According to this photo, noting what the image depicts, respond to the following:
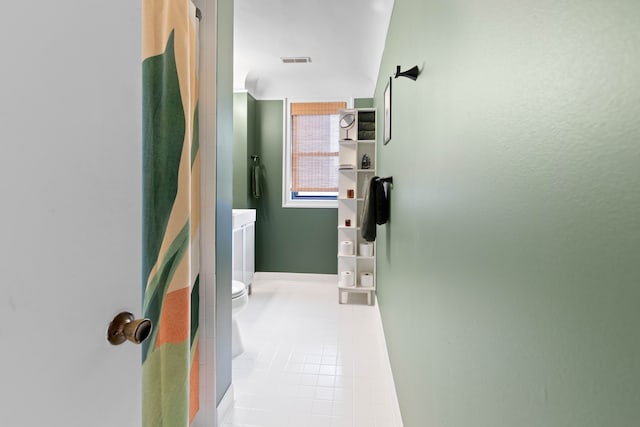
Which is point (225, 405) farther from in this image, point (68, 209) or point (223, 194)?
point (68, 209)

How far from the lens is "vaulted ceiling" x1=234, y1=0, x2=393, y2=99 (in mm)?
2582

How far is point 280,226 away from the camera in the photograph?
14.0 ft

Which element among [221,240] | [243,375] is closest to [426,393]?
[221,240]

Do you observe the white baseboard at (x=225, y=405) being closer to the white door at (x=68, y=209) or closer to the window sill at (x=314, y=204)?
the white door at (x=68, y=209)

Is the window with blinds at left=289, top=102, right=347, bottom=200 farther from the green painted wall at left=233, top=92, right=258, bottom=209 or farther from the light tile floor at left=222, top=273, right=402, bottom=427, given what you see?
the light tile floor at left=222, top=273, right=402, bottom=427

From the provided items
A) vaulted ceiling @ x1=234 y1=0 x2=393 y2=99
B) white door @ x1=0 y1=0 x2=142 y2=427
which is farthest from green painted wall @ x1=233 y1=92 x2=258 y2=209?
white door @ x1=0 y1=0 x2=142 y2=427

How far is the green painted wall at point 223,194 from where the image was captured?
162 cm

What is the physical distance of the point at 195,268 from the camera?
1562 millimetres

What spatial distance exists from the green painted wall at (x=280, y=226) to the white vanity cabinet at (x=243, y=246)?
27 cm

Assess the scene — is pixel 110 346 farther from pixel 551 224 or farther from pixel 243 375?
pixel 243 375

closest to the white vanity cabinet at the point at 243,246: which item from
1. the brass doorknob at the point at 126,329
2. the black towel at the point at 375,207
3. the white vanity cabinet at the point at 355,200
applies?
the white vanity cabinet at the point at 355,200

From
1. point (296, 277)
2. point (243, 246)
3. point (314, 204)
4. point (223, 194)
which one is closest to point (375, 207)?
point (223, 194)

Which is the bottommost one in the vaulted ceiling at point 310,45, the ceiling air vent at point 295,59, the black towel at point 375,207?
the black towel at point 375,207

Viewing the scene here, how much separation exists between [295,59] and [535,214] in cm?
345
